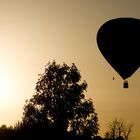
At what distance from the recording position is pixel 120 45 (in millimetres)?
55219

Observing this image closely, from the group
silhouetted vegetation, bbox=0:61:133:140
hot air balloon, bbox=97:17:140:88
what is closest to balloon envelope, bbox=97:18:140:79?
hot air balloon, bbox=97:17:140:88

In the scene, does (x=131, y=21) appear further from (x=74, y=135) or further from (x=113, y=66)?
(x=74, y=135)

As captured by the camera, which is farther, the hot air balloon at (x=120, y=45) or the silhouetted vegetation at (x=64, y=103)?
the silhouetted vegetation at (x=64, y=103)

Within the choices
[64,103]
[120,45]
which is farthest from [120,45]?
[64,103]

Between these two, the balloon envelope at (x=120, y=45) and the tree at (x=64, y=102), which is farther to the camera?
the tree at (x=64, y=102)

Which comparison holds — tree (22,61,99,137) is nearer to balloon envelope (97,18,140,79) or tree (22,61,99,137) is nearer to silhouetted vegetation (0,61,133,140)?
silhouetted vegetation (0,61,133,140)

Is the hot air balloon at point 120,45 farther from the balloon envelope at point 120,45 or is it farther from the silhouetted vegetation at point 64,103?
the silhouetted vegetation at point 64,103

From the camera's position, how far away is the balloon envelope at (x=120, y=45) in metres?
54.2

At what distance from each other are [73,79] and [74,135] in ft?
27.5

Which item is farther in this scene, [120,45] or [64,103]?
[64,103]

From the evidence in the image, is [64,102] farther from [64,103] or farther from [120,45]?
[120,45]

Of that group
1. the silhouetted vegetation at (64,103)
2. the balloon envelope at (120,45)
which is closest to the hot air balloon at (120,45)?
the balloon envelope at (120,45)

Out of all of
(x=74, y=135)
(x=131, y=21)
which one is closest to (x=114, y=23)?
(x=131, y=21)

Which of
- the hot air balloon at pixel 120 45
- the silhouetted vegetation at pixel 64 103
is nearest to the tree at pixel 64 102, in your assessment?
the silhouetted vegetation at pixel 64 103
